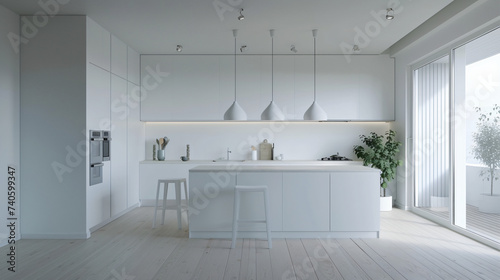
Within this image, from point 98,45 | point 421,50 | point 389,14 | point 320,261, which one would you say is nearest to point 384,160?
point 421,50

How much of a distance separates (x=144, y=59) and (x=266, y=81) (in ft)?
7.75

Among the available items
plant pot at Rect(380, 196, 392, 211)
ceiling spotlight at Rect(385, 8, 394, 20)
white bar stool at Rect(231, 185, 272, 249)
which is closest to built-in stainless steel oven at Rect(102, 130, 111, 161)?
white bar stool at Rect(231, 185, 272, 249)

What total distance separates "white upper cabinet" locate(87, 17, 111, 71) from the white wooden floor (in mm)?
2330

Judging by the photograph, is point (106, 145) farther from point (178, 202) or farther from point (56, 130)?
point (178, 202)

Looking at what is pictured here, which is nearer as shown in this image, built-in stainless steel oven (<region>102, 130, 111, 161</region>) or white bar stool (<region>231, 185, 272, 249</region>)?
white bar stool (<region>231, 185, 272, 249</region>)

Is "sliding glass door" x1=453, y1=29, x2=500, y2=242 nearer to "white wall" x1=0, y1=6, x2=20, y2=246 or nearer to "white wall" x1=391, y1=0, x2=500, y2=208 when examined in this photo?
"white wall" x1=391, y1=0, x2=500, y2=208

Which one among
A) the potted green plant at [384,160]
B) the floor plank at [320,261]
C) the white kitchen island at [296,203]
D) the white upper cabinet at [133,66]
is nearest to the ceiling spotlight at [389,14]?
the white kitchen island at [296,203]

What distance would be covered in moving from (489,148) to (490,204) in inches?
25.4

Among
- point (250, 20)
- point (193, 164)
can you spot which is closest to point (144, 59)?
point (193, 164)

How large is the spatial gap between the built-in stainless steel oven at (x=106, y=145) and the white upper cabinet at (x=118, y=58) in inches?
39.9

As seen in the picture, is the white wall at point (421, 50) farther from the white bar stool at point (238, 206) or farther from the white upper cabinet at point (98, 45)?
the white upper cabinet at point (98, 45)

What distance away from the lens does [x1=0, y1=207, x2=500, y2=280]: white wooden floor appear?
337 cm

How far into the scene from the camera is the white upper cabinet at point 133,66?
20.7ft

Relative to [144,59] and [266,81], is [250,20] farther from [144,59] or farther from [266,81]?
[144,59]
